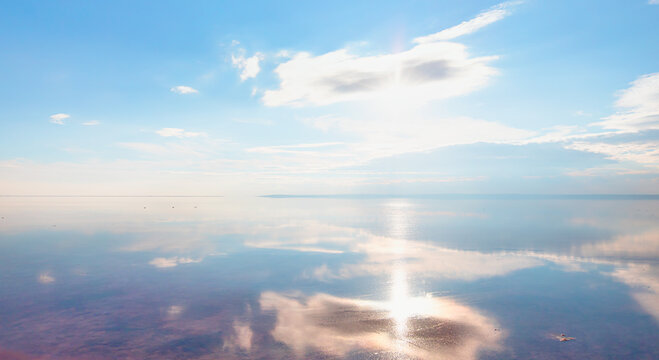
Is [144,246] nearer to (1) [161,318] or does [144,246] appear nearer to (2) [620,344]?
(1) [161,318]

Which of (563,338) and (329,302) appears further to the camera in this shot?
(329,302)

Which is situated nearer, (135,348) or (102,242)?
(135,348)

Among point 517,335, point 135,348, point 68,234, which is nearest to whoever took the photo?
point 135,348

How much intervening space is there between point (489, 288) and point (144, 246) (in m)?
42.0

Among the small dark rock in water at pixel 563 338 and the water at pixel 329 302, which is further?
the small dark rock in water at pixel 563 338

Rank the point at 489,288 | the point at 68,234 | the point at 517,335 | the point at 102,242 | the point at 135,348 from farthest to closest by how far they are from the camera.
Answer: the point at 68,234
the point at 102,242
the point at 489,288
the point at 517,335
the point at 135,348

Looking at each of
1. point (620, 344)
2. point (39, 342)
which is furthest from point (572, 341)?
point (39, 342)

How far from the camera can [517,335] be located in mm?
19547

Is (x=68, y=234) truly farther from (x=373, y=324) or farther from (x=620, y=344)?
(x=620, y=344)

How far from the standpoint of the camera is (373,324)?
2088cm

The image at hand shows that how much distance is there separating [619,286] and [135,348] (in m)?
34.4

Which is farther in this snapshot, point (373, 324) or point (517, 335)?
point (373, 324)

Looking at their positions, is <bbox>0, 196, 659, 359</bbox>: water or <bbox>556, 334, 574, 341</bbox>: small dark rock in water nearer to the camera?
<bbox>0, 196, 659, 359</bbox>: water

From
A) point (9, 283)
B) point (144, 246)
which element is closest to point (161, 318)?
point (9, 283)
